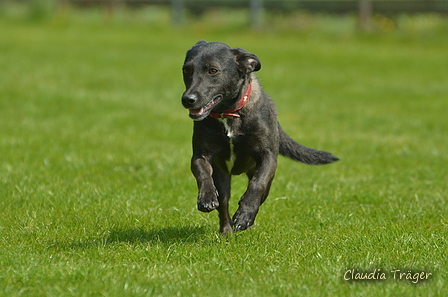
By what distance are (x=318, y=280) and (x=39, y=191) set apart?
3601mm

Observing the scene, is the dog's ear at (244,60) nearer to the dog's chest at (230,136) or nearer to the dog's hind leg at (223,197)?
the dog's chest at (230,136)

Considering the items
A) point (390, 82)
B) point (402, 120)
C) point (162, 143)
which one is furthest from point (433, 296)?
point (390, 82)

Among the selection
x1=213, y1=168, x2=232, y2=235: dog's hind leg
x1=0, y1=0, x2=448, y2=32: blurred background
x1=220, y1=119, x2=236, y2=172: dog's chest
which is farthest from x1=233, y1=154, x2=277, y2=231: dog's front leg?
x1=0, y1=0, x2=448, y2=32: blurred background

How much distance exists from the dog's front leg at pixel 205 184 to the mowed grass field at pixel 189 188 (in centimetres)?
38

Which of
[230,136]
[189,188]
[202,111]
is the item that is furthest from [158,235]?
[189,188]

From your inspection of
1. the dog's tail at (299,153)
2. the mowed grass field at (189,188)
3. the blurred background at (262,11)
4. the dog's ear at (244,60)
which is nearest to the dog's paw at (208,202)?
the mowed grass field at (189,188)

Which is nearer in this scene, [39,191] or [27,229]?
[27,229]

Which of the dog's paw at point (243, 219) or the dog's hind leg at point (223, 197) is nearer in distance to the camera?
the dog's paw at point (243, 219)

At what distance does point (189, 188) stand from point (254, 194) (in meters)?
2.43

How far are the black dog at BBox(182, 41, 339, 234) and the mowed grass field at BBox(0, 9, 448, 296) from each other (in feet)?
1.78

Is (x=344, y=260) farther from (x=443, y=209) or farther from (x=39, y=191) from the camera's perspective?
(x=39, y=191)

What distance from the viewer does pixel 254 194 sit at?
5.40 meters

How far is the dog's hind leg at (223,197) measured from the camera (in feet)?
19.6

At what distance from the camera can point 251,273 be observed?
4.76 m
